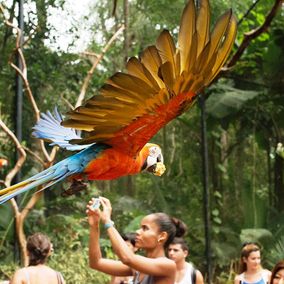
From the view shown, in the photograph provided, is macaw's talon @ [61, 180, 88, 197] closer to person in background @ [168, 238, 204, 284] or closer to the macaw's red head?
the macaw's red head

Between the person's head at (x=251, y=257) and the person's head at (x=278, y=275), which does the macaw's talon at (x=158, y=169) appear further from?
the person's head at (x=251, y=257)

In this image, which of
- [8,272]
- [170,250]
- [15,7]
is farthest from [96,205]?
[15,7]

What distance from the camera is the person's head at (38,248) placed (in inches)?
101

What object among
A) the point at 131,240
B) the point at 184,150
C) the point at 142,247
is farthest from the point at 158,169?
the point at 184,150

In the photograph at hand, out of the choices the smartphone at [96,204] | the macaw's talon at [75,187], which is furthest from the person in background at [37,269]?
the macaw's talon at [75,187]

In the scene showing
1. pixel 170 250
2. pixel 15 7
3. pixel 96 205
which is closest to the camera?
pixel 96 205

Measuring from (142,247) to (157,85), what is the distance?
92 cm

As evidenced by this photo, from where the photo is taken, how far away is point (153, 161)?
162cm

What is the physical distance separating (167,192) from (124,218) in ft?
2.95

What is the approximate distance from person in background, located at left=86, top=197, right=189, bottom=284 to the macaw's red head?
39 centimetres

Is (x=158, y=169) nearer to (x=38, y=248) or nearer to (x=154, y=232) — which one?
(x=154, y=232)

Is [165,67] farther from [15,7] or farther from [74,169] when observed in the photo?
[15,7]

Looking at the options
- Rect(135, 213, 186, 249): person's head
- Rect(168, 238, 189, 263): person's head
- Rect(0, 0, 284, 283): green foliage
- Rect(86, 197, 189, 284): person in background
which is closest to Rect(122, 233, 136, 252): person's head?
Rect(168, 238, 189, 263): person's head

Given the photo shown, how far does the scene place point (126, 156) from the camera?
1.58m
